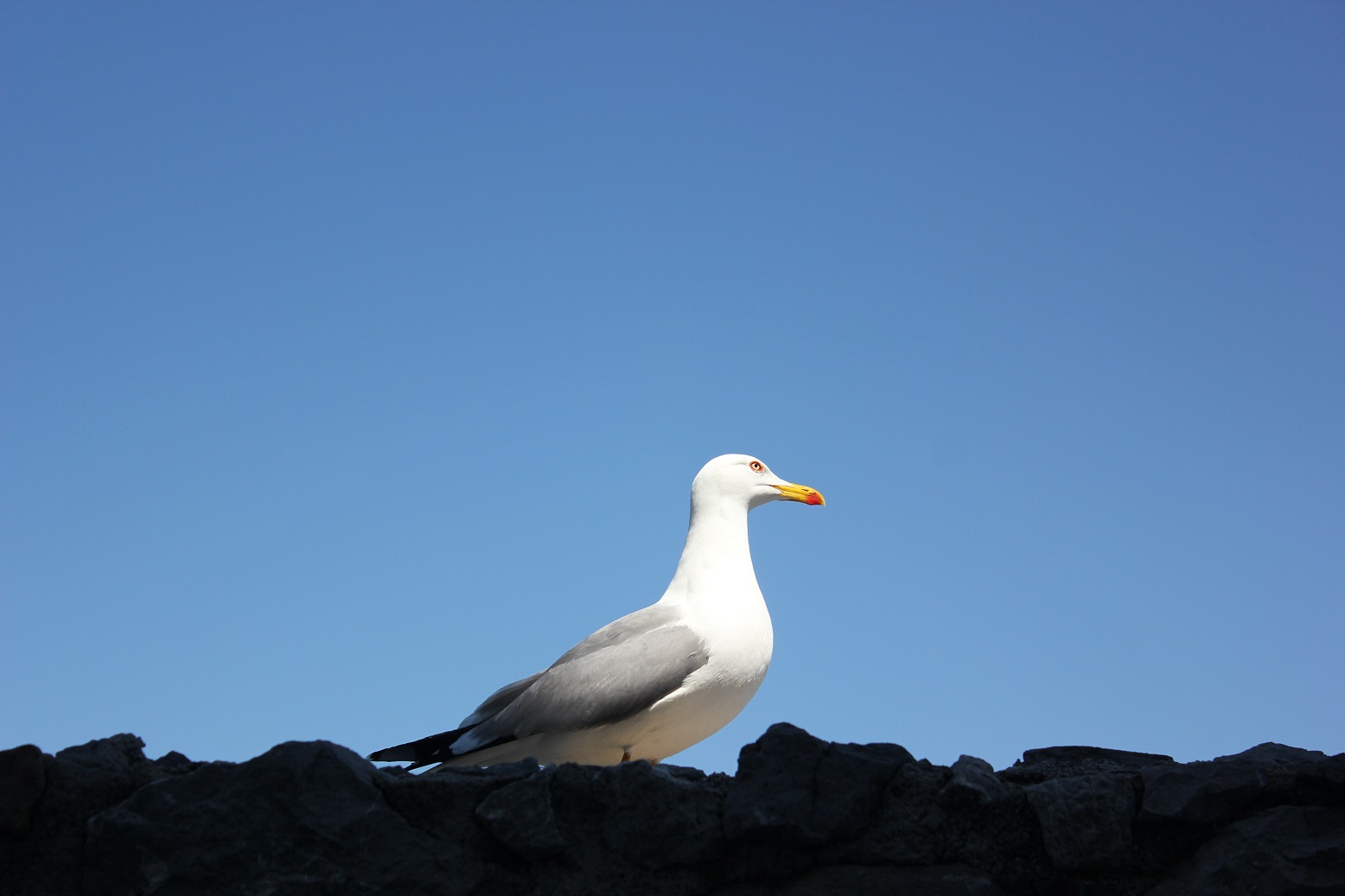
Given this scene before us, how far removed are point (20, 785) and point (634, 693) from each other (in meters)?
2.59

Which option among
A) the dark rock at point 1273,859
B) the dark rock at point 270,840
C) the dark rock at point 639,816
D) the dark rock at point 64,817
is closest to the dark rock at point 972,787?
the dark rock at point 1273,859

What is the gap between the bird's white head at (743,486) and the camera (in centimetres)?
670

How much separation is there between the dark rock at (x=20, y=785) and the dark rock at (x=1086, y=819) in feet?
9.16

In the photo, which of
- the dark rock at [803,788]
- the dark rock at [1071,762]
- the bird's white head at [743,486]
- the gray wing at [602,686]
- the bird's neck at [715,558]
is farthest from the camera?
the bird's white head at [743,486]

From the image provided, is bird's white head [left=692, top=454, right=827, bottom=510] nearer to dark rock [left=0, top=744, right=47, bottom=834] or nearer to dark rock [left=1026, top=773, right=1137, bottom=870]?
dark rock [left=1026, top=773, right=1137, bottom=870]

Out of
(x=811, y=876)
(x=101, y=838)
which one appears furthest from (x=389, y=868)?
(x=811, y=876)

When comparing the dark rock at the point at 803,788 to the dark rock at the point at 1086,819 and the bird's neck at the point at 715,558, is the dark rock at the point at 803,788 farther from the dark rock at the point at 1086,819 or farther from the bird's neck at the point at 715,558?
the bird's neck at the point at 715,558

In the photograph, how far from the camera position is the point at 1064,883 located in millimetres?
3254

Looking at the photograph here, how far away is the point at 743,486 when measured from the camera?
675 centimetres

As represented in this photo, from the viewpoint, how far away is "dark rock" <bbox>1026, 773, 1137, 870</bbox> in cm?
322

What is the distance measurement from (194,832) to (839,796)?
177 centimetres

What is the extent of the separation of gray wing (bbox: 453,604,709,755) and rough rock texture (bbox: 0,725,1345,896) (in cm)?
190

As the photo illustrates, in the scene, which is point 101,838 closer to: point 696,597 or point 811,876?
point 811,876

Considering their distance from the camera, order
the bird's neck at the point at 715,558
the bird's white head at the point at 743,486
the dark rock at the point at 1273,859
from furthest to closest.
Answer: the bird's white head at the point at 743,486, the bird's neck at the point at 715,558, the dark rock at the point at 1273,859
